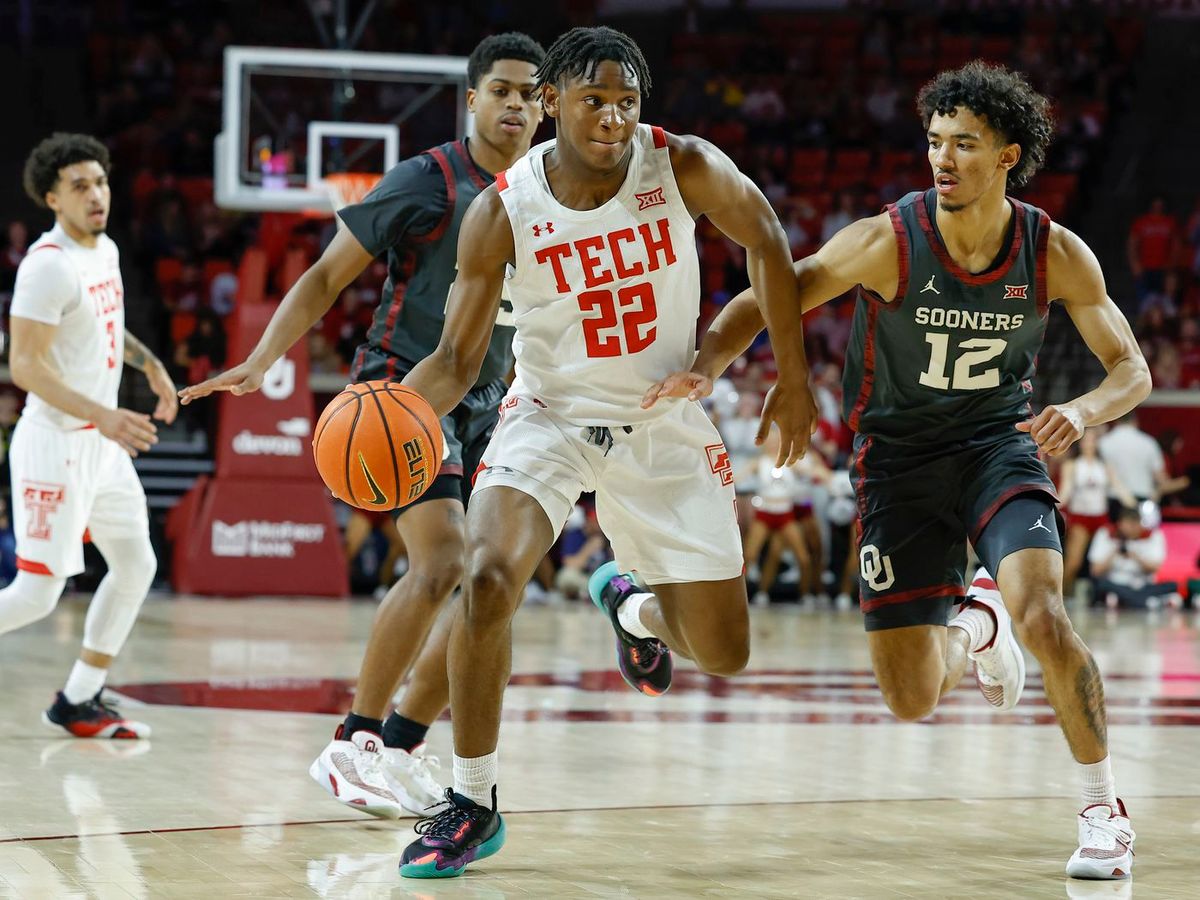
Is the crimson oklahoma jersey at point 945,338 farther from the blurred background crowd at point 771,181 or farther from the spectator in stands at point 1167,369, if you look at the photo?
the spectator in stands at point 1167,369

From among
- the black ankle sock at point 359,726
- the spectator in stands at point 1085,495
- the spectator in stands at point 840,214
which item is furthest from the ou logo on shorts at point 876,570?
the spectator in stands at point 840,214

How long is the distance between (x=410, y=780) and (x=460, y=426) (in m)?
1.13

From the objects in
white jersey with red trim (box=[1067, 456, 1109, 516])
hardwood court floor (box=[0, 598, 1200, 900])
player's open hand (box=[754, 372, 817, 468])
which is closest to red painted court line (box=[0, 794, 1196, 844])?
hardwood court floor (box=[0, 598, 1200, 900])

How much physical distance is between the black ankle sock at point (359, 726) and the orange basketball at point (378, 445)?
0.91 m

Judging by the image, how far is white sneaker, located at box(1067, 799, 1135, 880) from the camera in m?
4.12

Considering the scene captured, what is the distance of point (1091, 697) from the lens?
4.29m

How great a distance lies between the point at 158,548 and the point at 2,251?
175 inches

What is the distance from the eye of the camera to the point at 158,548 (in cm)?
1340

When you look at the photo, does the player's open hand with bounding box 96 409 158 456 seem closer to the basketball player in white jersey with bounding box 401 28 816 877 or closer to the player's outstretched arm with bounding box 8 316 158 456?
the player's outstretched arm with bounding box 8 316 158 456

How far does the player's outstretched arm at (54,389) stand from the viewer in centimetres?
591

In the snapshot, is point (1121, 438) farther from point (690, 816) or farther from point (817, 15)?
point (690, 816)

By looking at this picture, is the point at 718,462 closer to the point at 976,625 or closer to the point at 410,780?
the point at 976,625

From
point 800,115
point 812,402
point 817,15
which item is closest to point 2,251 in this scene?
point 800,115

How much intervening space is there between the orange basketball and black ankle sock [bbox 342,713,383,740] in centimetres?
91
